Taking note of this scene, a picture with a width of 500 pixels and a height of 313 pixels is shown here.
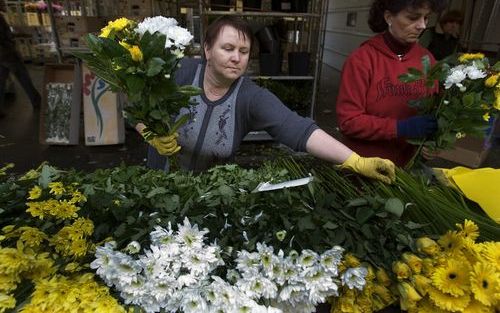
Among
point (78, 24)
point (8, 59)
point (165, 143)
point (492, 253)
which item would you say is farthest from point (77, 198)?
point (8, 59)

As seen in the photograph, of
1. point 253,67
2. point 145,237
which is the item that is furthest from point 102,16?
point 145,237

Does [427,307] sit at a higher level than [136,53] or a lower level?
lower

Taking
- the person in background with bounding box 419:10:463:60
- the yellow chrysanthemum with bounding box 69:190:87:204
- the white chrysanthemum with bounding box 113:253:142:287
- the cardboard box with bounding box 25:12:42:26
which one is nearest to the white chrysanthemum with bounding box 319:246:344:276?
the white chrysanthemum with bounding box 113:253:142:287

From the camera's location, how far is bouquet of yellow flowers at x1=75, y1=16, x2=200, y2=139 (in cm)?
121

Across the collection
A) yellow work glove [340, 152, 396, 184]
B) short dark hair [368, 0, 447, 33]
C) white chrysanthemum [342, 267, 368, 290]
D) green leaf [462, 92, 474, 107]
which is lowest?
white chrysanthemum [342, 267, 368, 290]

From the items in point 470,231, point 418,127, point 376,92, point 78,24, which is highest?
point 78,24

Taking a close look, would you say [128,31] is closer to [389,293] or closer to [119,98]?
[389,293]

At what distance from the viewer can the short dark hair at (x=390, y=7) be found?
165 centimetres

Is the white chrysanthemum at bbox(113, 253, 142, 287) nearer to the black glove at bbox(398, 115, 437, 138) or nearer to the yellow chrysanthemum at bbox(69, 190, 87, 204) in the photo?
the yellow chrysanthemum at bbox(69, 190, 87, 204)

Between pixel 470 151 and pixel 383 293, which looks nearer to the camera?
pixel 383 293

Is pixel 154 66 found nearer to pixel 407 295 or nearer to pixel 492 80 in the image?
pixel 407 295

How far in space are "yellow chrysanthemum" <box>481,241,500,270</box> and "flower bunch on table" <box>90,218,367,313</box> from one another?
0.31m

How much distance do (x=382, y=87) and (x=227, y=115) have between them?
0.76 m

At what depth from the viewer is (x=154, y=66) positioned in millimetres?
1209
